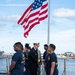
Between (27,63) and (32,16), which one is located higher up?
(32,16)

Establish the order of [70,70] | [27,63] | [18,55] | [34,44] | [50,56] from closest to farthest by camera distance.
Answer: [18,55] < [50,56] < [34,44] < [27,63] < [70,70]

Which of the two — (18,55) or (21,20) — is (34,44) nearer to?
(21,20)

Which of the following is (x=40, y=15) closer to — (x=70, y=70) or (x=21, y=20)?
(x=21, y=20)

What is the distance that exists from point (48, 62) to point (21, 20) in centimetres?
356

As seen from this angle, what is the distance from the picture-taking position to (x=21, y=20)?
1639 centimetres

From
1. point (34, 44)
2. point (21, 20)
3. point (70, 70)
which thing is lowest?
point (70, 70)

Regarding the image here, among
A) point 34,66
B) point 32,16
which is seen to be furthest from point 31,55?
point 32,16

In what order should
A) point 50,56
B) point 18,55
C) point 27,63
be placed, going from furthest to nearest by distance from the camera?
1. point 27,63
2. point 50,56
3. point 18,55

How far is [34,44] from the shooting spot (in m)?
15.7

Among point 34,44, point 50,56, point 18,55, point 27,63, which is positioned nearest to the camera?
point 18,55

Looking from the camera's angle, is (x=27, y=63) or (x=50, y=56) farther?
(x=27, y=63)

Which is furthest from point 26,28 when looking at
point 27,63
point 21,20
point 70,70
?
point 70,70

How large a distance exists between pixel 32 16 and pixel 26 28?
58 cm

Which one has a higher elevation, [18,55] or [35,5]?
[35,5]
